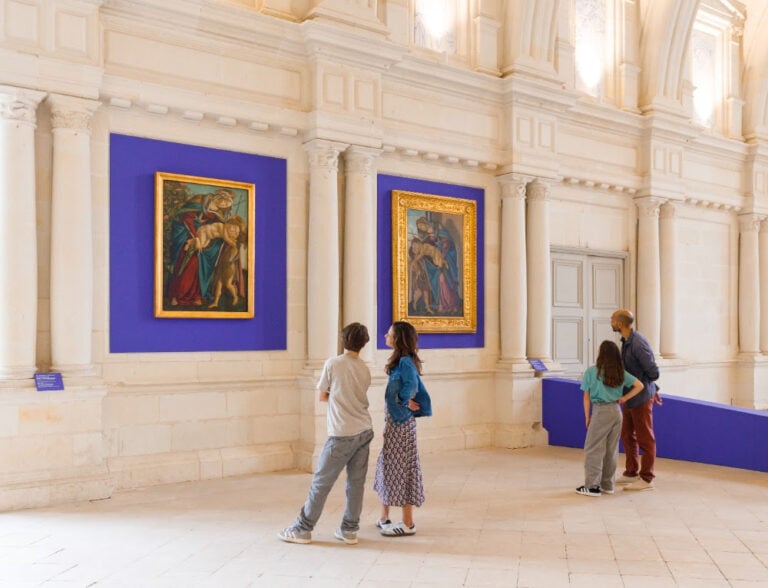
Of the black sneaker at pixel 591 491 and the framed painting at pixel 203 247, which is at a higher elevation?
the framed painting at pixel 203 247

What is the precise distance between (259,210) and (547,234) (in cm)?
448

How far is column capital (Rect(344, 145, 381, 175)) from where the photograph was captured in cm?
934

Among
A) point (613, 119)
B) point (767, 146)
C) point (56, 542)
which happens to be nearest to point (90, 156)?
point (56, 542)

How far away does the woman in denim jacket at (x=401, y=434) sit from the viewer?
19.3 feet

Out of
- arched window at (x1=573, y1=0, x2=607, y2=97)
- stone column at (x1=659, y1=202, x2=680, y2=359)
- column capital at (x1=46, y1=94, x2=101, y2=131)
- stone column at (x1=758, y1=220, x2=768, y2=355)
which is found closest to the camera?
column capital at (x1=46, y1=94, x2=101, y2=131)

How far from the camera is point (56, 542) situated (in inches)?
Result: 230

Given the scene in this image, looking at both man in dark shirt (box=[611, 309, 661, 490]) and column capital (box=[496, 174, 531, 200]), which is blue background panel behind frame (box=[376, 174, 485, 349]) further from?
man in dark shirt (box=[611, 309, 661, 490])

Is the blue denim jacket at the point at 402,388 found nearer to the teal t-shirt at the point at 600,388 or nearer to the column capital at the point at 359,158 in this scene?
the teal t-shirt at the point at 600,388

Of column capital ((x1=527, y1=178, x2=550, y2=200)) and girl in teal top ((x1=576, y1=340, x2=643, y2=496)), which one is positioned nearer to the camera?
girl in teal top ((x1=576, y1=340, x2=643, y2=496))

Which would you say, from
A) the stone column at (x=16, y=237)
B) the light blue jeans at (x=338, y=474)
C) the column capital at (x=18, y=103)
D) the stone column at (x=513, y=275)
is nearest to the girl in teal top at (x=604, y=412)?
the light blue jeans at (x=338, y=474)

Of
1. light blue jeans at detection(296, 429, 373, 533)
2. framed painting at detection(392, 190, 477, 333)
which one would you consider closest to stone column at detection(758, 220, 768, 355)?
framed painting at detection(392, 190, 477, 333)

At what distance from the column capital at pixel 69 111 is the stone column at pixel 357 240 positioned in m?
3.07

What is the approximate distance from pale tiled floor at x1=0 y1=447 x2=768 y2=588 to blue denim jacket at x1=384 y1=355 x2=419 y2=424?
0.97 meters

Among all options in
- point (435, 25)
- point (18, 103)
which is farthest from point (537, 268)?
point (18, 103)
